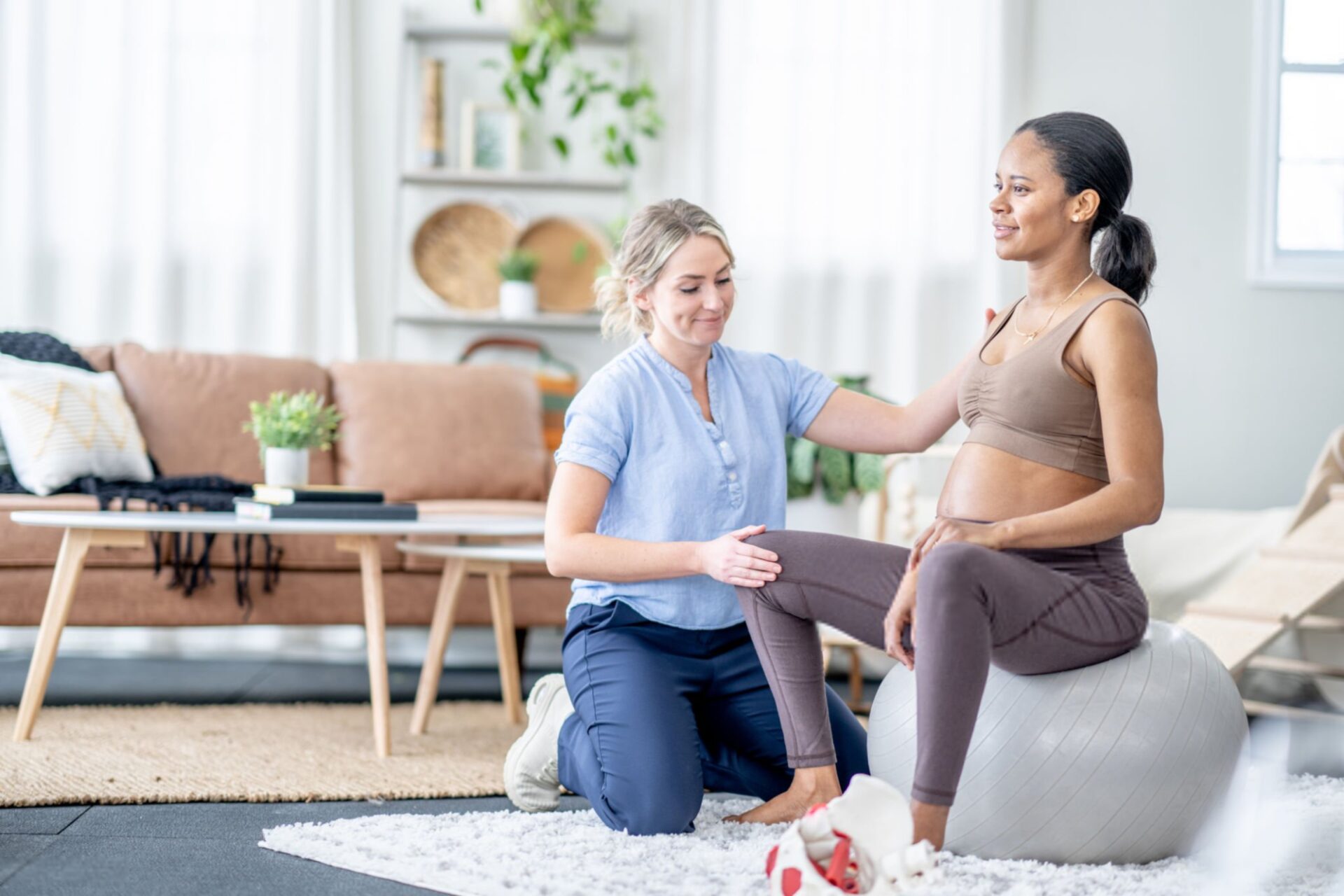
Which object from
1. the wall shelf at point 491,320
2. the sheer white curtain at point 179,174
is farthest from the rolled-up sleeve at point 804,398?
the sheer white curtain at point 179,174

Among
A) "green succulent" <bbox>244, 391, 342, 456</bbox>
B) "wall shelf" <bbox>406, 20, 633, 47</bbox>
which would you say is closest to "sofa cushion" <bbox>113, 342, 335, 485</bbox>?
"green succulent" <bbox>244, 391, 342, 456</bbox>

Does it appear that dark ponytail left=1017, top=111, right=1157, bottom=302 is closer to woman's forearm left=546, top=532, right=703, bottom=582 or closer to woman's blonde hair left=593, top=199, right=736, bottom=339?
woman's blonde hair left=593, top=199, right=736, bottom=339

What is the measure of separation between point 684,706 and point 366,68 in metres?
3.14

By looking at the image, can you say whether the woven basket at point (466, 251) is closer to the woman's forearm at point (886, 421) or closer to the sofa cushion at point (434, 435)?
the sofa cushion at point (434, 435)

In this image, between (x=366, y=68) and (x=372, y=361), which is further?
(x=366, y=68)

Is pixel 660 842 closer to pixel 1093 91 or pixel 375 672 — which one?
pixel 375 672

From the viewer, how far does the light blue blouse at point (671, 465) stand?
1.95 meters

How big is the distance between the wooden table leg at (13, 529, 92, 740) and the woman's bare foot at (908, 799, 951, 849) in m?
1.81

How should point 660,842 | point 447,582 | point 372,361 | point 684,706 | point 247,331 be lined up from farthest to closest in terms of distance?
point 247,331
point 372,361
point 447,582
point 684,706
point 660,842

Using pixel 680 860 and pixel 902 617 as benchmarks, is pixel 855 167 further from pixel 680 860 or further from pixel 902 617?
pixel 680 860

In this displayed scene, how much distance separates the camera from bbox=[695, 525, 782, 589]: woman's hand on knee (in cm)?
175

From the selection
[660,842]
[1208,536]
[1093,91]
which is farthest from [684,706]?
[1093,91]

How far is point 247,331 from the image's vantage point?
424 centimetres

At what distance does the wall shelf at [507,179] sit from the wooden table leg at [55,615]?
2.03 meters
